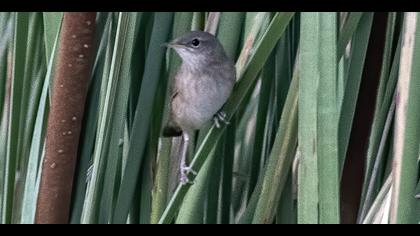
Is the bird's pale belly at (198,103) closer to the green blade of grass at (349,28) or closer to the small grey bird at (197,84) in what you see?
the small grey bird at (197,84)

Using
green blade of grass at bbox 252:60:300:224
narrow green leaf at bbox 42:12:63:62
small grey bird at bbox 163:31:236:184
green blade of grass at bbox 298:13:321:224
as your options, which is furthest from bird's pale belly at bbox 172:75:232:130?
green blade of grass at bbox 298:13:321:224

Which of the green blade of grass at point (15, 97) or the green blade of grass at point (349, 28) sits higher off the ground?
the green blade of grass at point (349, 28)

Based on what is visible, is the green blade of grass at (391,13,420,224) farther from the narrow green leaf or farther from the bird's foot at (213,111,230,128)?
the narrow green leaf

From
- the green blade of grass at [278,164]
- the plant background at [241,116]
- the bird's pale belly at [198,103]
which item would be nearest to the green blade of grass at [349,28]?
the plant background at [241,116]

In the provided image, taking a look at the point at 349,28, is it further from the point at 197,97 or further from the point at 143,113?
the point at 197,97

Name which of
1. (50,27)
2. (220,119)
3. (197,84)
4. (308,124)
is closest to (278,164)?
(220,119)

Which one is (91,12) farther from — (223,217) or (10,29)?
(223,217)

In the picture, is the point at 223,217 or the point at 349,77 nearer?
the point at 349,77
